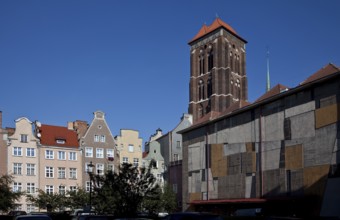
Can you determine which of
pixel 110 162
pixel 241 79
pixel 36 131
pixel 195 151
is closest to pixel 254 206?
pixel 195 151

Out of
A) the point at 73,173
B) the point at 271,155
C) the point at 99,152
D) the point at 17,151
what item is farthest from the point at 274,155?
the point at 17,151

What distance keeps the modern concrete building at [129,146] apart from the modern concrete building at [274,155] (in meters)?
13.4

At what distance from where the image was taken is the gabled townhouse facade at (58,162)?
7369 centimetres

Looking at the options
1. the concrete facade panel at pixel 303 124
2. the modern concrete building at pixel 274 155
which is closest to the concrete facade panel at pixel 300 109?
the modern concrete building at pixel 274 155

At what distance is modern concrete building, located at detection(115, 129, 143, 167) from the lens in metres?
81.9

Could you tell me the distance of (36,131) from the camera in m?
77.2

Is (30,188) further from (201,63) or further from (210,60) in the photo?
(201,63)

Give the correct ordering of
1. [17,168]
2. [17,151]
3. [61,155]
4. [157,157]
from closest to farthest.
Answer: [17,168]
[17,151]
[61,155]
[157,157]

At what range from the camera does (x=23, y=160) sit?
235ft

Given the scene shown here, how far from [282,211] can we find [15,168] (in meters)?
39.2

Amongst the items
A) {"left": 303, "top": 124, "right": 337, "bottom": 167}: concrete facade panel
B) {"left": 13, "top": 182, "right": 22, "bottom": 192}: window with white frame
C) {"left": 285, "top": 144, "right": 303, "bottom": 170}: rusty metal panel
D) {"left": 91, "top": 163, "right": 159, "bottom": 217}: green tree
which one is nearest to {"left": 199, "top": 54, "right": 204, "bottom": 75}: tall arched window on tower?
{"left": 13, "top": 182, "right": 22, "bottom": 192}: window with white frame

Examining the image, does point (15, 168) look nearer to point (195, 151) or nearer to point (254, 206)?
point (195, 151)

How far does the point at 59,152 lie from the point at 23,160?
19.6 ft

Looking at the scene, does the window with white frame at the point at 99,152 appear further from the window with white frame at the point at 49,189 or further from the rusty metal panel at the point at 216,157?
the rusty metal panel at the point at 216,157
